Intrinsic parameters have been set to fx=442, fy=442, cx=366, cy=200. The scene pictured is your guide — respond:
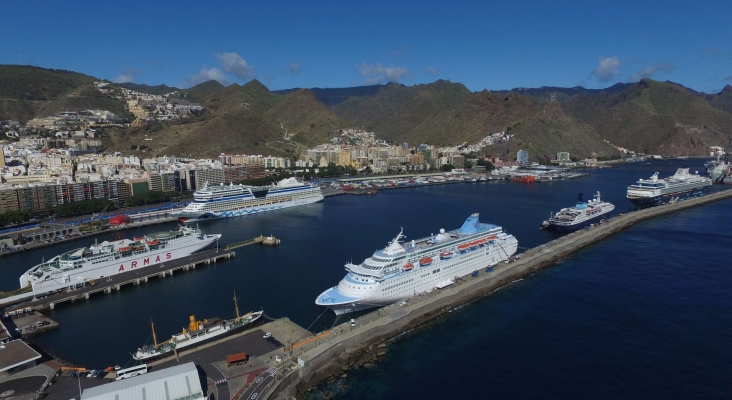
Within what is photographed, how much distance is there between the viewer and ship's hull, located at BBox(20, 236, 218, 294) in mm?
25312

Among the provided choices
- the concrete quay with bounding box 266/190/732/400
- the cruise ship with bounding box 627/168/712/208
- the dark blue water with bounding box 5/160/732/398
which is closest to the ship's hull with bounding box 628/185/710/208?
the cruise ship with bounding box 627/168/712/208

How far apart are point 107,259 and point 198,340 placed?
1282cm

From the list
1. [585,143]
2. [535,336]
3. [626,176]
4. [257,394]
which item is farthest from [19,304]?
[585,143]

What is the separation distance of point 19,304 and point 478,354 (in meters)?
24.0

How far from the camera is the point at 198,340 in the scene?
1908 centimetres

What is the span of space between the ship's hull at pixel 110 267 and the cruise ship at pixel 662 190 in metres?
46.2

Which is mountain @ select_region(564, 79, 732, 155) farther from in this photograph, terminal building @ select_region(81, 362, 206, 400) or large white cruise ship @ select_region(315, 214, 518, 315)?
terminal building @ select_region(81, 362, 206, 400)

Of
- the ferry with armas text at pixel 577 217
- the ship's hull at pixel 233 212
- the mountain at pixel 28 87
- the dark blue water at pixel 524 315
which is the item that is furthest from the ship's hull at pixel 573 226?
the mountain at pixel 28 87

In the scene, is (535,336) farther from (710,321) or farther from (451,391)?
(710,321)

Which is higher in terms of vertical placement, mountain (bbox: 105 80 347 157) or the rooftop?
mountain (bbox: 105 80 347 157)

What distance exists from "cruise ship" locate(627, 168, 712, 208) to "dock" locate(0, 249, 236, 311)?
45032 millimetres

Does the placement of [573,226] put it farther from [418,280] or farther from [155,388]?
[155,388]

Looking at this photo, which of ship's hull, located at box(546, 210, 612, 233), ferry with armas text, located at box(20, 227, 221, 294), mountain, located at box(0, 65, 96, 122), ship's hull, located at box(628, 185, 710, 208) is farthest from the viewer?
mountain, located at box(0, 65, 96, 122)

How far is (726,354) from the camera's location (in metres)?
18.5
